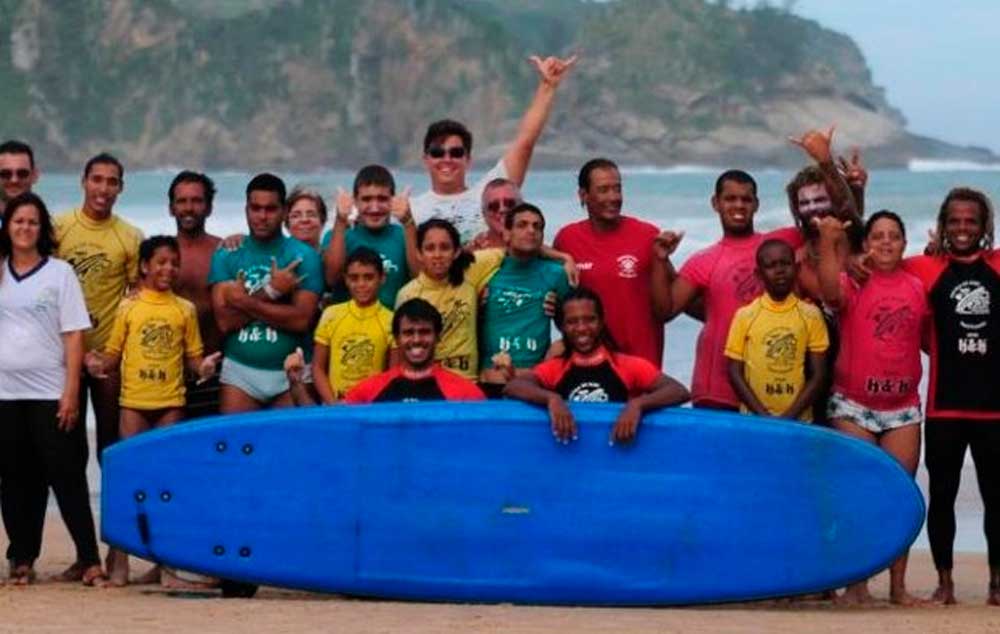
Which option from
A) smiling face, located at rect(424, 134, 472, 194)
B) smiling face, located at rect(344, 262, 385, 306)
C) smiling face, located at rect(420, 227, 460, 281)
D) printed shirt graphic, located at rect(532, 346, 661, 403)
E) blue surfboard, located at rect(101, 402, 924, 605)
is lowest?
blue surfboard, located at rect(101, 402, 924, 605)

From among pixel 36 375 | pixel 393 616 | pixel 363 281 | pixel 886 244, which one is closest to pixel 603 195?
pixel 363 281

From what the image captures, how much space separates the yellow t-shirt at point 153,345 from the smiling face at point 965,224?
2407 millimetres

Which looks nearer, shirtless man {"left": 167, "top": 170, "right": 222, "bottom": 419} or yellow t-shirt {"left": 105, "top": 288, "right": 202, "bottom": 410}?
yellow t-shirt {"left": 105, "top": 288, "right": 202, "bottom": 410}

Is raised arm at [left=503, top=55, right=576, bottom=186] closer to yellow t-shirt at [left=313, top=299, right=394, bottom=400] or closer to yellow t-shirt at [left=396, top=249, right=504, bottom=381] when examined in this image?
yellow t-shirt at [left=396, top=249, right=504, bottom=381]

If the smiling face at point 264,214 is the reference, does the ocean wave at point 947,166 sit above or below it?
above

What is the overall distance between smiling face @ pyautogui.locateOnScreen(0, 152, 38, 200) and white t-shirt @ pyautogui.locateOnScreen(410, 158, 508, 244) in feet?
4.19

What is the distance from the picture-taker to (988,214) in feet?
23.6

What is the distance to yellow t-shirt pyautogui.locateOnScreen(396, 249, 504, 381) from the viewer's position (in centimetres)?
741

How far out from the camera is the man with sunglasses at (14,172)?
7.74 m

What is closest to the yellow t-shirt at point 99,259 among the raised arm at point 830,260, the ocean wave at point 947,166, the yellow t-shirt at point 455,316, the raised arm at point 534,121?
the yellow t-shirt at point 455,316

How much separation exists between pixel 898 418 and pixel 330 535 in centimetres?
179

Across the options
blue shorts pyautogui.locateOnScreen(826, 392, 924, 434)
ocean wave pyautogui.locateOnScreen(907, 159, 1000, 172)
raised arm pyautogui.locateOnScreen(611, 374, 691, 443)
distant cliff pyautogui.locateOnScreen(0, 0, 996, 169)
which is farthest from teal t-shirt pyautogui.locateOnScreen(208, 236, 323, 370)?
distant cliff pyautogui.locateOnScreen(0, 0, 996, 169)

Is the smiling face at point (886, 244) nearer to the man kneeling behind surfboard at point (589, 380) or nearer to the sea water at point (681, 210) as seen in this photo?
the man kneeling behind surfboard at point (589, 380)

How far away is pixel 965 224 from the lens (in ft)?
23.6
